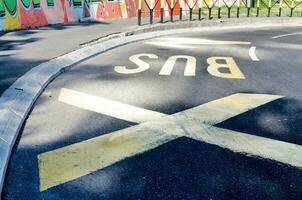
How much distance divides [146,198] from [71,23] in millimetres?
15101

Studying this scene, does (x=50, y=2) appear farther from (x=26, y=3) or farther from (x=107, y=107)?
(x=107, y=107)

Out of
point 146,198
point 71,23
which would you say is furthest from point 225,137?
point 71,23

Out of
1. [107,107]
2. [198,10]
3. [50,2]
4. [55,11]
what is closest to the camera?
[107,107]

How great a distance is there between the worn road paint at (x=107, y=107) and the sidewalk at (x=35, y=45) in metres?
0.91

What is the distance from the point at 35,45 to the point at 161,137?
24.0 feet

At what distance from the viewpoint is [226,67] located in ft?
29.4

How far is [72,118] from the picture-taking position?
525 centimetres

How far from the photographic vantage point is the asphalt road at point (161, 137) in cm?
351

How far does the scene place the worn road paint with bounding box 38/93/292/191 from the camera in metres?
3.81

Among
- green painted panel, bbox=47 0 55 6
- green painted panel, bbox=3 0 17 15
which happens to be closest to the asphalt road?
green painted panel, bbox=3 0 17 15

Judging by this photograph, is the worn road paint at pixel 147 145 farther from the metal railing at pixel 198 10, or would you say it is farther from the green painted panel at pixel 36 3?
the metal railing at pixel 198 10

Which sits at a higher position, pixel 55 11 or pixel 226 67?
pixel 55 11

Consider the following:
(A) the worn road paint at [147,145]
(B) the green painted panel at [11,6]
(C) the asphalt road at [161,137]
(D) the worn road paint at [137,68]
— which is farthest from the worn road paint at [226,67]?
(B) the green painted panel at [11,6]

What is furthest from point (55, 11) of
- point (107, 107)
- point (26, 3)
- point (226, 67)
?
point (107, 107)
